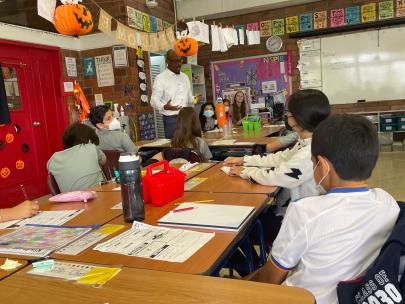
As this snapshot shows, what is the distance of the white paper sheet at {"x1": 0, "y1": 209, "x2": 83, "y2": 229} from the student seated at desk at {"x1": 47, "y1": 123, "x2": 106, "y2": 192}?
652 mm

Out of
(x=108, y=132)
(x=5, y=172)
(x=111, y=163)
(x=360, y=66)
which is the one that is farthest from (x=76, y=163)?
(x=360, y=66)

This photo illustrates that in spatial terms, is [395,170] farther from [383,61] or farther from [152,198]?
[152,198]

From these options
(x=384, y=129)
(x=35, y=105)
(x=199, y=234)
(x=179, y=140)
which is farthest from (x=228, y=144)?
(x=384, y=129)

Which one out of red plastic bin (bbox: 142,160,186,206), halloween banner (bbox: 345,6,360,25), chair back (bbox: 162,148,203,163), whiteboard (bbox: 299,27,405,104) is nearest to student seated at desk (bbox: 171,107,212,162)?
chair back (bbox: 162,148,203,163)

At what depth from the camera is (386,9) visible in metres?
6.46

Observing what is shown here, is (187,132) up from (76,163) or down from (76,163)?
up

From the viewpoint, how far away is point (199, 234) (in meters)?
1.26

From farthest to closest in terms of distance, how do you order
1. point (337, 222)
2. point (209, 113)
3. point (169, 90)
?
1. point (209, 113)
2. point (169, 90)
3. point (337, 222)

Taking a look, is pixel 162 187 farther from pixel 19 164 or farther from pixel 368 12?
pixel 368 12

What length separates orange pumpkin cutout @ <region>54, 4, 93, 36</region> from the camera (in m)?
3.30

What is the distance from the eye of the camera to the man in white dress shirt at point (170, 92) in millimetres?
4352

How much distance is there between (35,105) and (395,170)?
16.0ft

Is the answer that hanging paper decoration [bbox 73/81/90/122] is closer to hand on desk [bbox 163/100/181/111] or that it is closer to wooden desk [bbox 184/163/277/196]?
hand on desk [bbox 163/100/181/111]

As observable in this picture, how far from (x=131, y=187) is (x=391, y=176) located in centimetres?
429
